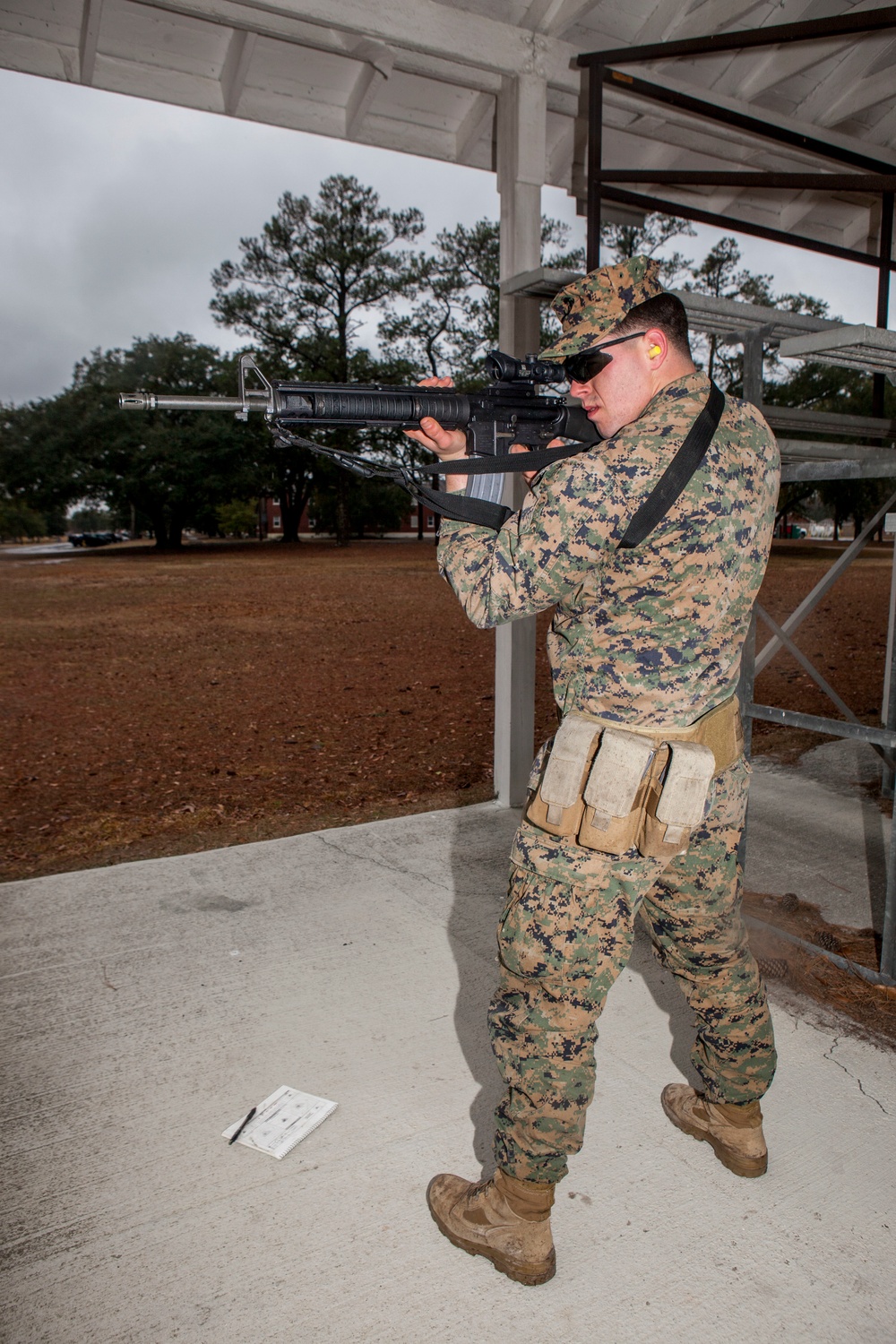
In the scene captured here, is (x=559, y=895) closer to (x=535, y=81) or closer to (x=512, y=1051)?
(x=512, y=1051)

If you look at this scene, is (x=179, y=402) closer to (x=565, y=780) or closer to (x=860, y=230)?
(x=565, y=780)

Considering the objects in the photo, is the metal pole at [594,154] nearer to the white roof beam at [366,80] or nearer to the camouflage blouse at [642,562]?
the white roof beam at [366,80]

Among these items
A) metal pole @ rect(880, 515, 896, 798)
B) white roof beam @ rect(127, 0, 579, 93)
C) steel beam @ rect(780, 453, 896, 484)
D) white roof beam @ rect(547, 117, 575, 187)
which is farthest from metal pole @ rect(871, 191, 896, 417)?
steel beam @ rect(780, 453, 896, 484)

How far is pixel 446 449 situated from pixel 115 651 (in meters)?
6.83

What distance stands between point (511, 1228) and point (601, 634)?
3.76ft

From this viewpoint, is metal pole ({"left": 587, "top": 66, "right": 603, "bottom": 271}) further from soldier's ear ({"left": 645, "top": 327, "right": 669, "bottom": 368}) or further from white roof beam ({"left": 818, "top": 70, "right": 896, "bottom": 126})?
soldier's ear ({"left": 645, "top": 327, "right": 669, "bottom": 368})

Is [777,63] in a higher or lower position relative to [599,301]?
higher

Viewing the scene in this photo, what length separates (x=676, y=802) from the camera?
1505mm

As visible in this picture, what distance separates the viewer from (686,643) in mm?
1541

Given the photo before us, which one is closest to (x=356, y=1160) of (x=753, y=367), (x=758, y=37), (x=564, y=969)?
(x=564, y=969)

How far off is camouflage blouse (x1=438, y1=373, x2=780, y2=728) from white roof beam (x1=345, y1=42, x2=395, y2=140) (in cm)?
285

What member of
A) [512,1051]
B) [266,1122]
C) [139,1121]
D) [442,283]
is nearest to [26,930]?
[139,1121]

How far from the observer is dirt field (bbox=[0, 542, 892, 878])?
5215 mm

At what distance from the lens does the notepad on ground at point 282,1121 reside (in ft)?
6.32
